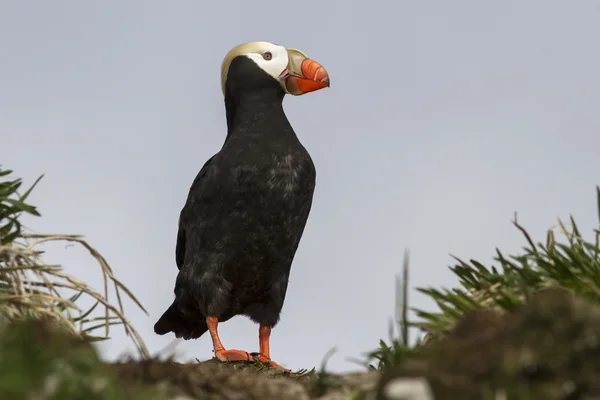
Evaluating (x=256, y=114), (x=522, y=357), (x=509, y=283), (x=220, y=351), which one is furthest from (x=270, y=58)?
(x=522, y=357)

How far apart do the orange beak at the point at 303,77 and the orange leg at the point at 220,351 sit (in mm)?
2179

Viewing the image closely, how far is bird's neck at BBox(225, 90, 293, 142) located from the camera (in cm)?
758

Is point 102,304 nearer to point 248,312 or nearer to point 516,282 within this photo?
point 516,282

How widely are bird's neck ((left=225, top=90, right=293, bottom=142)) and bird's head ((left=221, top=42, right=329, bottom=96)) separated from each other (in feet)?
0.33

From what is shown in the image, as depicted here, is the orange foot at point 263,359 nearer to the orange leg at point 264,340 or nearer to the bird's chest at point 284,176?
the orange leg at point 264,340

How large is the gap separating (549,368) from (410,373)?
0.39 metres

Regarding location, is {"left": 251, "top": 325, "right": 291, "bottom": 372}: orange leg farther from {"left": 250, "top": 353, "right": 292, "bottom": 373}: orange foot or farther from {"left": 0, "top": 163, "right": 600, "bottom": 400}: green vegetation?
{"left": 0, "top": 163, "right": 600, "bottom": 400}: green vegetation

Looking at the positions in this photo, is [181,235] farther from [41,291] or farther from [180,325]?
[41,291]

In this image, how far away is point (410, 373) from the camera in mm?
2619

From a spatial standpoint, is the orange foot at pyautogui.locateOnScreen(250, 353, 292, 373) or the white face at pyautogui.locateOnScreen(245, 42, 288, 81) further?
the white face at pyautogui.locateOnScreen(245, 42, 288, 81)

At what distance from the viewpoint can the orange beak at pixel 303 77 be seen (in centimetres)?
808

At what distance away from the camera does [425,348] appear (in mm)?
3383

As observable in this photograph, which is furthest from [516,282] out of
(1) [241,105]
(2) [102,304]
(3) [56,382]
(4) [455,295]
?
(1) [241,105]

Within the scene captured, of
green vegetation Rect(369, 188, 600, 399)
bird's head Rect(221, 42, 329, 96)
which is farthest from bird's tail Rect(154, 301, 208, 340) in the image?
green vegetation Rect(369, 188, 600, 399)
